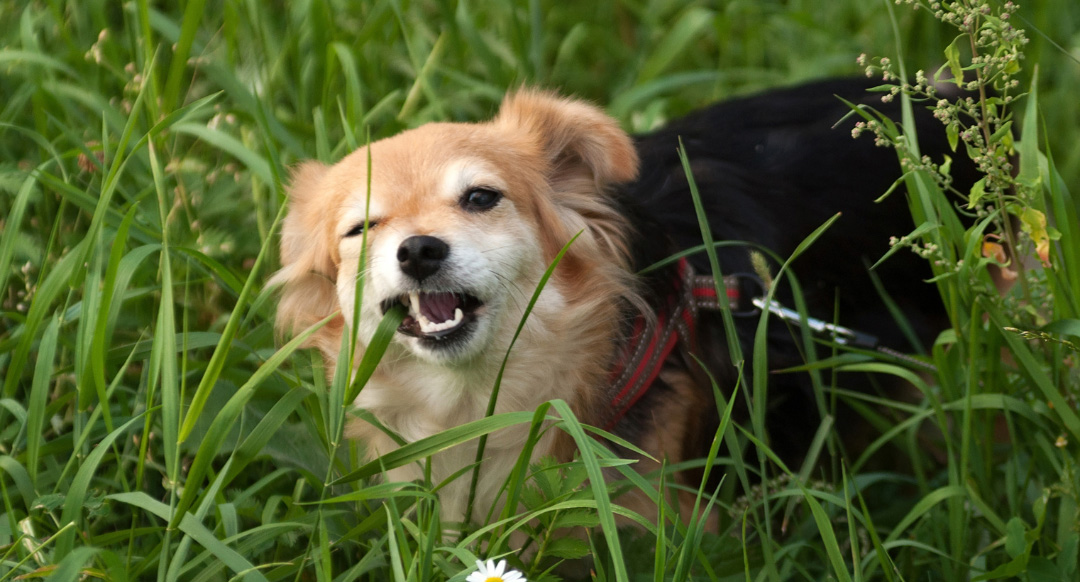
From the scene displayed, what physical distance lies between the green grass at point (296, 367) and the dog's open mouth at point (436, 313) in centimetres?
22

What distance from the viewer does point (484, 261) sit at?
1908mm

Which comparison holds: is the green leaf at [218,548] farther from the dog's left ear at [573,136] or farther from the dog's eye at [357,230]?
the dog's left ear at [573,136]

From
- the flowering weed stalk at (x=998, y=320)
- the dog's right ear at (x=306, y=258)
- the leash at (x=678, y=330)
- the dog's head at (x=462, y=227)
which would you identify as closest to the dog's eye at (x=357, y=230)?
the dog's head at (x=462, y=227)

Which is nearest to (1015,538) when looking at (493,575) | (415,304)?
(493,575)

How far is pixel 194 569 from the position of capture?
1885 millimetres

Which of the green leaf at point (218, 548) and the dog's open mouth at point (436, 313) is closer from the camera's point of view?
the green leaf at point (218, 548)

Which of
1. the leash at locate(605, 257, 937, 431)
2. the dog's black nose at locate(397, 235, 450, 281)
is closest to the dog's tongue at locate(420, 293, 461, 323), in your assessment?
the dog's black nose at locate(397, 235, 450, 281)

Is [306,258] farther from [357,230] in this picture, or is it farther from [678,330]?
[678,330]

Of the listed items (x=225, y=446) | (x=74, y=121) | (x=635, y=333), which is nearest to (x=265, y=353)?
(x=225, y=446)

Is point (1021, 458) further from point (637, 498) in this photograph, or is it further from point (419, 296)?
point (419, 296)

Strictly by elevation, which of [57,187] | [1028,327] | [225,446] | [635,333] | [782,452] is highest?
[57,187]

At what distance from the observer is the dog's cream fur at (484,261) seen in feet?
6.47

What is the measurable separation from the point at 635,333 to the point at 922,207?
0.65 m

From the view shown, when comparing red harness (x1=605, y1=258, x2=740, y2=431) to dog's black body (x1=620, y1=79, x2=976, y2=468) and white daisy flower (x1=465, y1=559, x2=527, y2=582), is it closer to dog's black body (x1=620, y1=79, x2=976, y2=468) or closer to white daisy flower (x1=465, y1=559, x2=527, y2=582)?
dog's black body (x1=620, y1=79, x2=976, y2=468)
